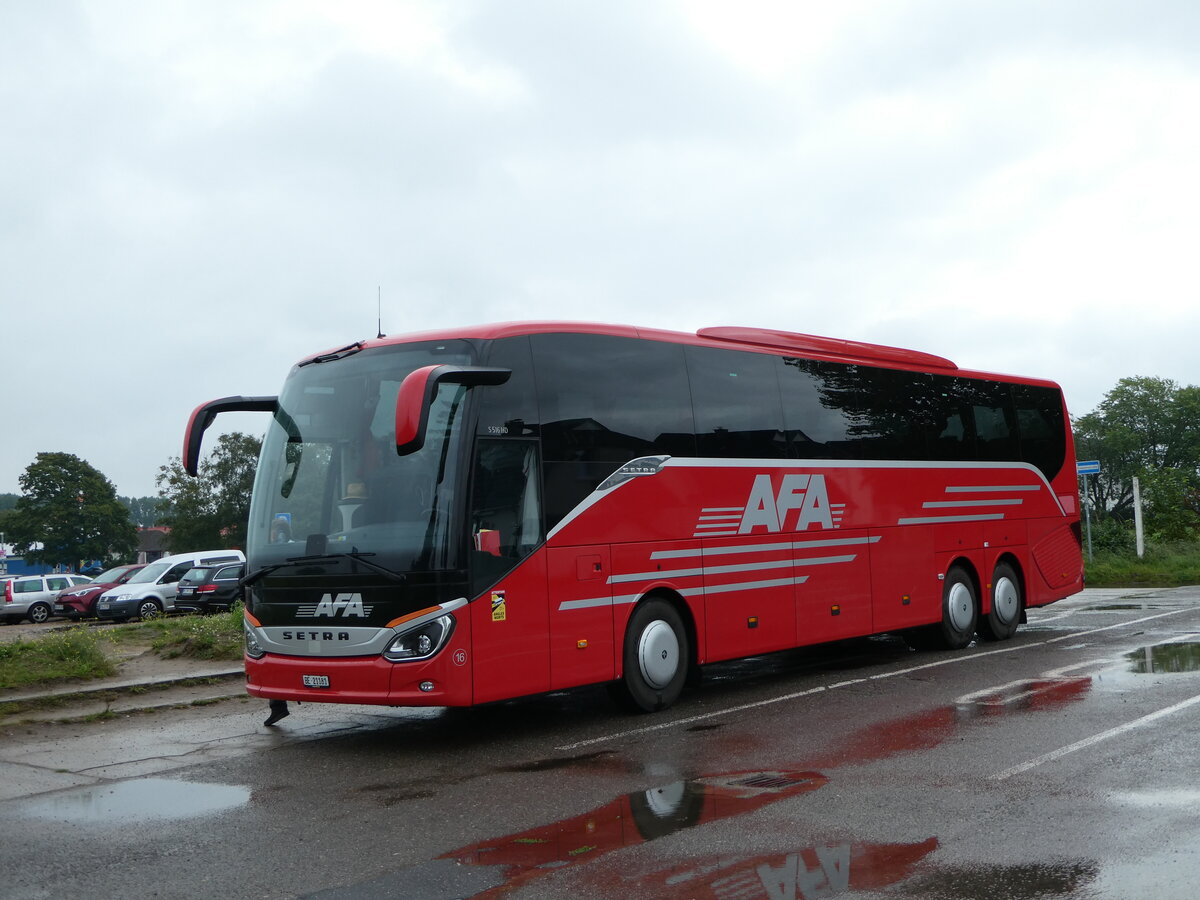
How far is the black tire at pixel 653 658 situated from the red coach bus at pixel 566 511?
23mm

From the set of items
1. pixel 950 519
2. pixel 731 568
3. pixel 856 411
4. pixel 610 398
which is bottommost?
pixel 731 568

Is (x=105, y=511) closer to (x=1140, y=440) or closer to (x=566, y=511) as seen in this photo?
(x=1140, y=440)

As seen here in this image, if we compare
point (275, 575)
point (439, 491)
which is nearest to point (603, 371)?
point (439, 491)

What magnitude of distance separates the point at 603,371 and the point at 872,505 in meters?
4.94

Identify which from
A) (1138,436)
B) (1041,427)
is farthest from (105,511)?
(1041,427)

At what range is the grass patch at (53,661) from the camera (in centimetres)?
1309

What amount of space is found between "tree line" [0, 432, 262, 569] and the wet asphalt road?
79315mm

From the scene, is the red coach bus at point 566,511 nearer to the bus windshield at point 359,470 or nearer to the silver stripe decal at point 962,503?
the bus windshield at point 359,470

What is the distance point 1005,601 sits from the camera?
55.8 feet

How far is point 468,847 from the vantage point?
6.59 m

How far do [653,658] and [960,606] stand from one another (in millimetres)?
→ 6466

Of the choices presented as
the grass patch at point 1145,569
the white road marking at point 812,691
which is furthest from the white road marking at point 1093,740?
the grass patch at point 1145,569

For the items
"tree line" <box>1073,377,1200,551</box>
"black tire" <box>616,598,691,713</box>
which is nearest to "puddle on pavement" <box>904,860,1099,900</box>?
"black tire" <box>616,598,691,713</box>

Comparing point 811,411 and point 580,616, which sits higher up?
point 811,411
